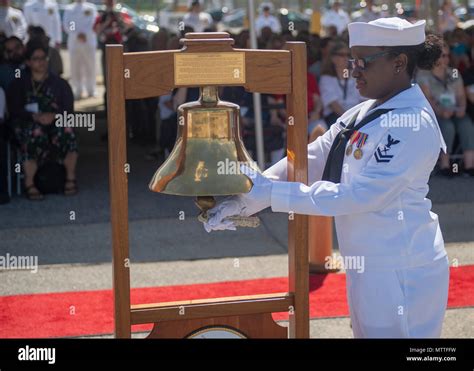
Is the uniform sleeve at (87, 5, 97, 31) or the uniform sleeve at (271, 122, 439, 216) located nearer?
the uniform sleeve at (271, 122, 439, 216)

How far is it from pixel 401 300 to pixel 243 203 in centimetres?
77

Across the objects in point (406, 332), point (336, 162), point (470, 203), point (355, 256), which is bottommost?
point (470, 203)

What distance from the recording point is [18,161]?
9953 millimetres

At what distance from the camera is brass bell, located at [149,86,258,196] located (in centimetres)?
334

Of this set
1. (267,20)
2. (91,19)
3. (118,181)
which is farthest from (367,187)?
(267,20)

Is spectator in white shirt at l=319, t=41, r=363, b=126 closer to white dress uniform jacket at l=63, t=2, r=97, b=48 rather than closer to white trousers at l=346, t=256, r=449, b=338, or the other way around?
white trousers at l=346, t=256, r=449, b=338

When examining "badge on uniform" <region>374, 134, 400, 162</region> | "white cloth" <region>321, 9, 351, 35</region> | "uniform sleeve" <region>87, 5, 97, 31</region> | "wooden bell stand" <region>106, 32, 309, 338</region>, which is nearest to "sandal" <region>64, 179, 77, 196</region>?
"wooden bell stand" <region>106, 32, 309, 338</region>

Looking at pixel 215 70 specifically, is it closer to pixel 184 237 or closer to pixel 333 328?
pixel 333 328

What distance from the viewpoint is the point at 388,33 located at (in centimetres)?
360

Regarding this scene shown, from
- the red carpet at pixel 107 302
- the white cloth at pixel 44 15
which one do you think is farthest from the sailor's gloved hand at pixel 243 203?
the white cloth at pixel 44 15

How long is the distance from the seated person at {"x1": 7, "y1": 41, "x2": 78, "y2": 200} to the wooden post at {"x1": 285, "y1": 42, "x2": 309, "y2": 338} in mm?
6396

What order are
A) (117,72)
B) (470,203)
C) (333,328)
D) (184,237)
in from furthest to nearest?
(470,203), (184,237), (333,328), (117,72)
